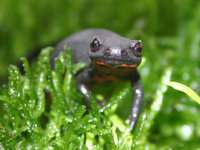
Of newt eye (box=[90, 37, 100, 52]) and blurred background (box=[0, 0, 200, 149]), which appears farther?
blurred background (box=[0, 0, 200, 149])

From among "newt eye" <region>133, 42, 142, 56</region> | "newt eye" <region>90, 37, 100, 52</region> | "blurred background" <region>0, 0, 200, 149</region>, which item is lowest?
"newt eye" <region>133, 42, 142, 56</region>

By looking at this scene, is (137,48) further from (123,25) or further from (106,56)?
(123,25)

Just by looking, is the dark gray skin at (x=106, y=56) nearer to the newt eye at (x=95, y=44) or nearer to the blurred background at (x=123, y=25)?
the newt eye at (x=95, y=44)

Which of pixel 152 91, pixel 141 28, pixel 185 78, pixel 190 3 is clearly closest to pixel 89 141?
pixel 152 91

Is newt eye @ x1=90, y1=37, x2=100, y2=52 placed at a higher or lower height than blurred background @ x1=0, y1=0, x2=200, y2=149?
lower

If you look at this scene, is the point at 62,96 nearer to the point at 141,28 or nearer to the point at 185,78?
the point at 185,78

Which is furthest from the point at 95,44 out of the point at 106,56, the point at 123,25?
the point at 123,25

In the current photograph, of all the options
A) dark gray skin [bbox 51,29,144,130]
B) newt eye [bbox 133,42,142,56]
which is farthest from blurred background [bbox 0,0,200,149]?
newt eye [bbox 133,42,142,56]

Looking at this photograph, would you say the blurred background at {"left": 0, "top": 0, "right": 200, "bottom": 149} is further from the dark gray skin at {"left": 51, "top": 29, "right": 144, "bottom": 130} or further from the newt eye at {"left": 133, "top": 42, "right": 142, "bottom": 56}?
the newt eye at {"left": 133, "top": 42, "right": 142, "bottom": 56}
